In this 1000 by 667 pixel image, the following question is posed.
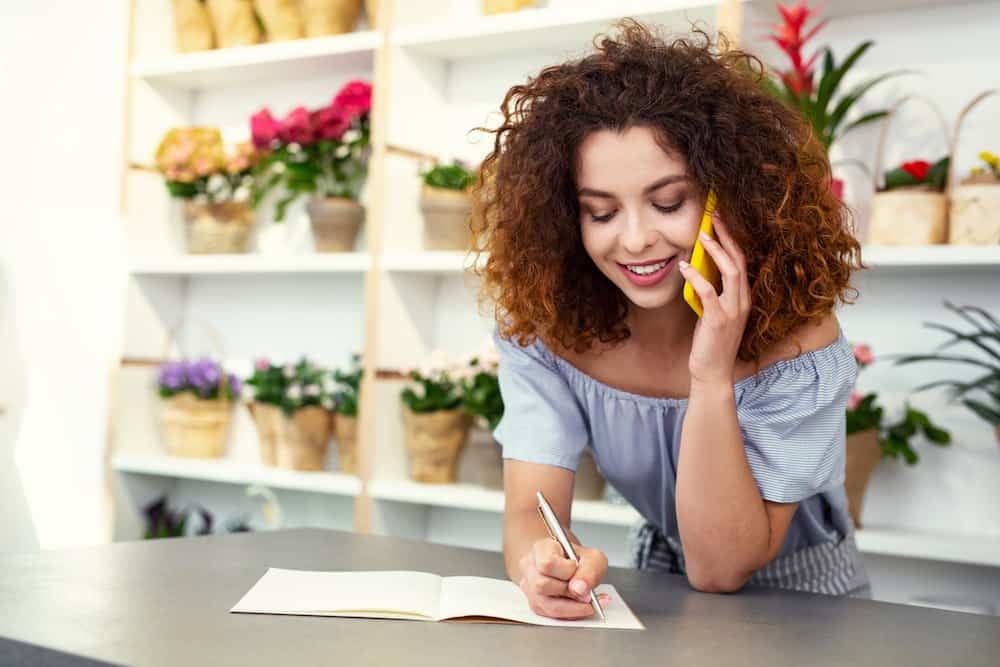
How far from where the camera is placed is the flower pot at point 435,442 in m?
2.80

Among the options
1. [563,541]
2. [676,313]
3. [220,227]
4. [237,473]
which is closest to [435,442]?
[237,473]

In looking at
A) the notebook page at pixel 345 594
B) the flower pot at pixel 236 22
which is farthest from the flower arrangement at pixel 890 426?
the flower pot at pixel 236 22


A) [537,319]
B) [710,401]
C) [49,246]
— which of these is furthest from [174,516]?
[710,401]

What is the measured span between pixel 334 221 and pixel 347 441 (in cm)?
61

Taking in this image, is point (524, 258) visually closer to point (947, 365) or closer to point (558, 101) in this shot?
point (558, 101)

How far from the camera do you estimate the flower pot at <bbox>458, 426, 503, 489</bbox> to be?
107 inches

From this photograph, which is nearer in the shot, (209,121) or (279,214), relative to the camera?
(279,214)

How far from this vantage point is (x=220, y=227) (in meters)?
3.29

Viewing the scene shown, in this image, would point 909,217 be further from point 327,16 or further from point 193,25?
point 193,25

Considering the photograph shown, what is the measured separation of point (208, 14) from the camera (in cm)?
340

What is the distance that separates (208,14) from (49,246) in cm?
85

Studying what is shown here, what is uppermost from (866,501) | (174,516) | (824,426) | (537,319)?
(537,319)

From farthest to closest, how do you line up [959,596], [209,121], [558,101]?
[209,121] < [959,596] < [558,101]

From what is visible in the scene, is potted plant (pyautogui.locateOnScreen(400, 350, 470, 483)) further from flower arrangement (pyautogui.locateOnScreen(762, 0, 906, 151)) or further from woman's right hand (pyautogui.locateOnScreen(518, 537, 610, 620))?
woman's right hand (pyautogui.locateOnScreen(518, 537, 610, 620))
